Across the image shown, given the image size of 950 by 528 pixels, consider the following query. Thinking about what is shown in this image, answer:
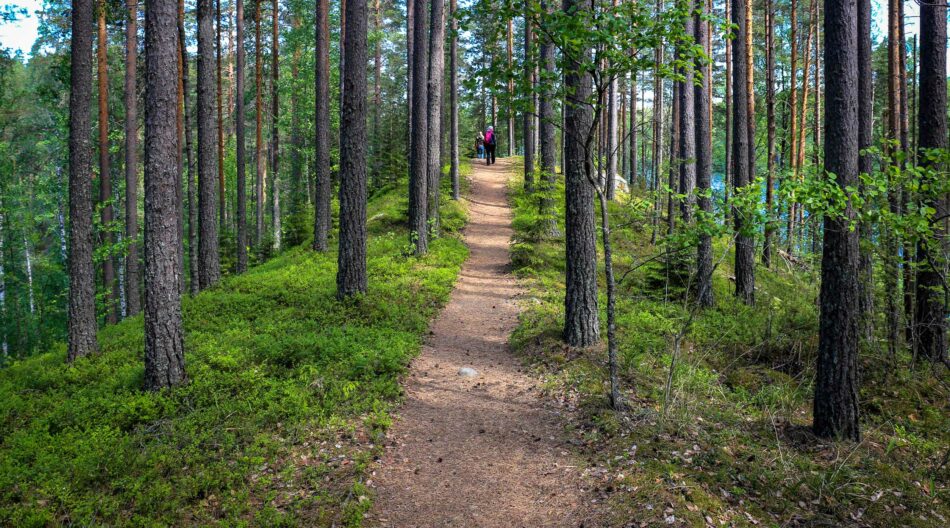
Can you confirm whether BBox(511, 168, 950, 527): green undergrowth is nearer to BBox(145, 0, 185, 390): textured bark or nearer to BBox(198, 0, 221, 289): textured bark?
BBox(145, 0, 185, 390): textured bark

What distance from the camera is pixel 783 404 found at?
7.29m

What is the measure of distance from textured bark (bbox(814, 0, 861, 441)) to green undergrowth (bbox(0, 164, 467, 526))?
5.43 m

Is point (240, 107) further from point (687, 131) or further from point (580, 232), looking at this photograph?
point (687, 131)

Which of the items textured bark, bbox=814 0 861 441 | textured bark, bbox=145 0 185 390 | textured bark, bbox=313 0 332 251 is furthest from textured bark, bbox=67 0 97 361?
textured bark, bbox=814 0 861 441

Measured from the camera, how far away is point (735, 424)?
21.9ft

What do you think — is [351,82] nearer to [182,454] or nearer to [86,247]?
[86,247]

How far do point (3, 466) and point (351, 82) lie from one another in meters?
8.05

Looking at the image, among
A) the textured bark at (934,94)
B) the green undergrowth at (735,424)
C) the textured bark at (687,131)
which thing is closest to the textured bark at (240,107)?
the green undergrowth at (735,424)

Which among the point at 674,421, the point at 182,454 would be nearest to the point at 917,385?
the point at 674,421

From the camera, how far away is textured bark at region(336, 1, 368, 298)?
10500mm

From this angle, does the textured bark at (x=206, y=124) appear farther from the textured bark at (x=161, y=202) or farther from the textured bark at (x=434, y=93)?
the textured bark at (x=161, y=202)

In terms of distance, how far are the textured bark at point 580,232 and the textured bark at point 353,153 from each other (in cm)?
436

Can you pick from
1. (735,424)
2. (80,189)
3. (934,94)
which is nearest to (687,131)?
(934,94)

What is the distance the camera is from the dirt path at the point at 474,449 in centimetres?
A: 495
